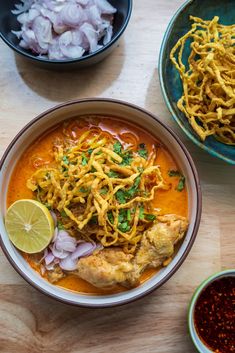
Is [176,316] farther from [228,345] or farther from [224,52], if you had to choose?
[224,52]

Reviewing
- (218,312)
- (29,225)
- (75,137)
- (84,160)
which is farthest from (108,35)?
(218,312)

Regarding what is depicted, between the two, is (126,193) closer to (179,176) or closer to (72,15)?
(179,176)

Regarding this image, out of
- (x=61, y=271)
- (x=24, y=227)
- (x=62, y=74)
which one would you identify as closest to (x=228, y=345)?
(x=61, y=271)

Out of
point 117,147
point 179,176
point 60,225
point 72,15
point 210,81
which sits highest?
point 72,15

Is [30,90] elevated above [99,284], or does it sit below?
above

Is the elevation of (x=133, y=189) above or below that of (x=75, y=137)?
below

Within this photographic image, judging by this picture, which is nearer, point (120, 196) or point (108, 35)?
point (120, 196)
